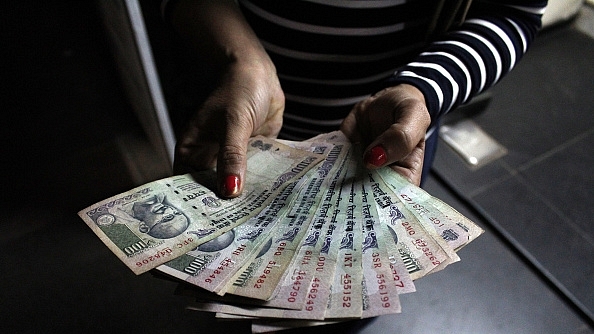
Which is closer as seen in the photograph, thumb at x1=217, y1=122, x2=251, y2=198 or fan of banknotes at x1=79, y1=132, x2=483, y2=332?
fan of banknotes at x1=79, y1=132, x2=483, y2=332

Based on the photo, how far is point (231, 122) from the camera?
2.48ft

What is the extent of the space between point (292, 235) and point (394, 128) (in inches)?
8.9

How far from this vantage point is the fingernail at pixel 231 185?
721 mm

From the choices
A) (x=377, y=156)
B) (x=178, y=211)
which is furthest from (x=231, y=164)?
(x=377, y=156)

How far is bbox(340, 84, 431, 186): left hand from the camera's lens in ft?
2.25

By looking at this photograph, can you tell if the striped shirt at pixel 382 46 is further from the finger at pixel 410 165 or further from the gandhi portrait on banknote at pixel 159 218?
the gandhi portrait on banknote at pixel 159 218

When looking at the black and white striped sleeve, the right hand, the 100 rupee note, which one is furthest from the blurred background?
the black and white striped sleeve

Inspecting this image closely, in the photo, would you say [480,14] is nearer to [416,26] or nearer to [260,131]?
[416,26]

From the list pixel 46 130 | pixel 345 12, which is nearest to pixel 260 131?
pixel 345 12

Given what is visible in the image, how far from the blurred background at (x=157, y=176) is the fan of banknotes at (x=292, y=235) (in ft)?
1.48

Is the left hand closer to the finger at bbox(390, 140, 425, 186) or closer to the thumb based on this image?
the finger at bbox(390, 140, 425, 186)

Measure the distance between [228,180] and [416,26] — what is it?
43 cm

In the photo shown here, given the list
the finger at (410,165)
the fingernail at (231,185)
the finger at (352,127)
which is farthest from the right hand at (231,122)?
the finger at (410,165)

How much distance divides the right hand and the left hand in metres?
0.16
